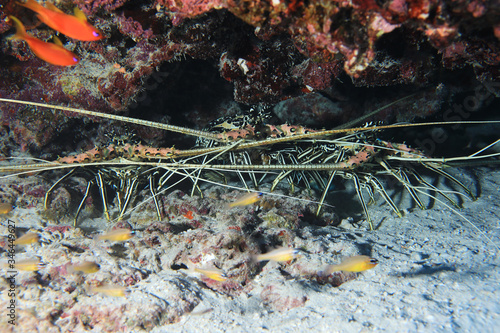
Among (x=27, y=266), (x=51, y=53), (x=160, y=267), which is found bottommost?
(x=160, y=267)

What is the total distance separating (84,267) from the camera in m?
1.91

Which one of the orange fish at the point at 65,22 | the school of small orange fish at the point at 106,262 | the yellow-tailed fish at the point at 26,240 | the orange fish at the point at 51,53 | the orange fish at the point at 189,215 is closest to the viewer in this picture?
the school of small orange fish at the point at 106,262

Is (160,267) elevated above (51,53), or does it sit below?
below

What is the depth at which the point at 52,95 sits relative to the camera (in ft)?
11.2

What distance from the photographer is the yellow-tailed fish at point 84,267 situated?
6.28 ft

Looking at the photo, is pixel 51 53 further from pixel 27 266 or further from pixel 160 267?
pixel 160 267

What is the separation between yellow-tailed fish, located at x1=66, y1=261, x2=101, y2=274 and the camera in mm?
1915

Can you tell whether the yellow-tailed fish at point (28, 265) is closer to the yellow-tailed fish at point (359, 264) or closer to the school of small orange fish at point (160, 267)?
the school of small orange fish at point (160, 267)

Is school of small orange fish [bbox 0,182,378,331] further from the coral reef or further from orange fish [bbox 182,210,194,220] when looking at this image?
the coral reef

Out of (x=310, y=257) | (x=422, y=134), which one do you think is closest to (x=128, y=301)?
(x=310, y=257)

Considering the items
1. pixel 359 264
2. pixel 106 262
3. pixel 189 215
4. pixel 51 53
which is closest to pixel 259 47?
pixel 51 53

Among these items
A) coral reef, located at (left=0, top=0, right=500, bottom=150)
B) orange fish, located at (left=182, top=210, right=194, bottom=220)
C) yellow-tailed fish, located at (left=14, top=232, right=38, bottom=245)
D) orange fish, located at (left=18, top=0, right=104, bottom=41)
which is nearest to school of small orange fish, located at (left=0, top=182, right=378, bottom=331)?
yellow-tailed fish, located at (left=14, top=232, right=38, bottom=245)

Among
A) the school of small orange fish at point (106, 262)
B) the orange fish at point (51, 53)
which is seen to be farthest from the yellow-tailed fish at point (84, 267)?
the orange fish at point (51, 53)

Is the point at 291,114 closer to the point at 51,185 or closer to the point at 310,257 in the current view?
the point at 310,257
